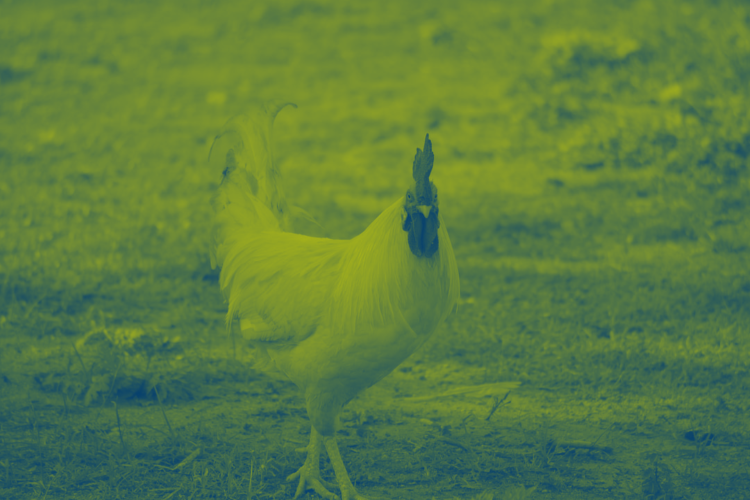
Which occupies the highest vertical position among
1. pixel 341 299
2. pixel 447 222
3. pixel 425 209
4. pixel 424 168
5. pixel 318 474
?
pixel 424 168

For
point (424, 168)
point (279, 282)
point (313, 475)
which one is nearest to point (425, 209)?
point (424, 168)

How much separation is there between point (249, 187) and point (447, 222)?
10.7 feet

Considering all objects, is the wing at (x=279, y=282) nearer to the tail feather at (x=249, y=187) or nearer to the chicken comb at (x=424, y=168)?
the tail feather at (x=249, y=187)

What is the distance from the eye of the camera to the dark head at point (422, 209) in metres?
3.02

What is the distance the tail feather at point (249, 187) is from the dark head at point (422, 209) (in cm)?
125

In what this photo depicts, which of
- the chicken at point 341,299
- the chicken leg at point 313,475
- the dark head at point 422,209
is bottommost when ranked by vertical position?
the chicken leg at point 313,475

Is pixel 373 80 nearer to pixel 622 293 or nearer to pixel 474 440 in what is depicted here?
pixel 622 293

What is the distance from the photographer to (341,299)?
330 centimetres

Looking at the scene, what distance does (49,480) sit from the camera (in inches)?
141

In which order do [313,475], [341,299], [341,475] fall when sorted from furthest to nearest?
[313,475] < [341,475] < [341,299]

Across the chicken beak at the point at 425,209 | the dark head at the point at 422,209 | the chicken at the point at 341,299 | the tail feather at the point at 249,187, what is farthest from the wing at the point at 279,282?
the chicken beak at the point at 425,209

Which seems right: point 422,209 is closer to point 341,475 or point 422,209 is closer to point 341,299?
point 341,299

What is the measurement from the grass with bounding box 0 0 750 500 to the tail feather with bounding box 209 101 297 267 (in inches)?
38.8

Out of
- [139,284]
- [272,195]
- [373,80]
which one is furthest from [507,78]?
[272,195]
